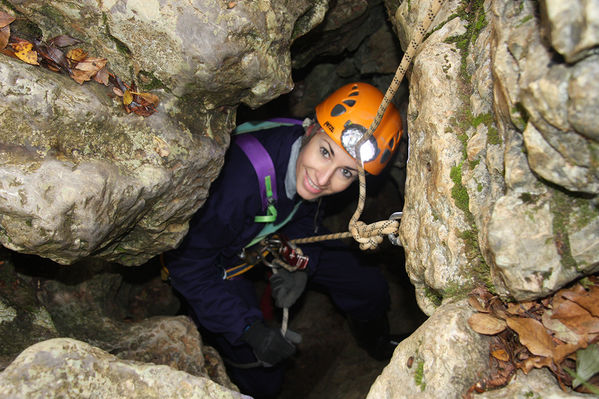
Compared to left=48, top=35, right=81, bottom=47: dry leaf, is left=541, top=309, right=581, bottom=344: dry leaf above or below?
below

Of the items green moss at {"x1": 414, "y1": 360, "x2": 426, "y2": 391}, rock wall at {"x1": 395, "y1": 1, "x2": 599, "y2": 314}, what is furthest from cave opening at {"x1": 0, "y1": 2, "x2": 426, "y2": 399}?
green moss at {"x1": 414, "y1": 360, "x2": 426, "y2": 391}

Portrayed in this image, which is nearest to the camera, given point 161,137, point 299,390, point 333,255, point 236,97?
point 161,137

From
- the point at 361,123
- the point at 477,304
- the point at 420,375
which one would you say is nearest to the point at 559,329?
the point at 477,304

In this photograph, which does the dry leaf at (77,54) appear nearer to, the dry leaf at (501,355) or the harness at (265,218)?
the harness at (265,218)

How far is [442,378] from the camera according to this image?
1.77 meters

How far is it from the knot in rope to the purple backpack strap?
1034 mm

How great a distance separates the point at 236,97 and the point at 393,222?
1403 millimetres

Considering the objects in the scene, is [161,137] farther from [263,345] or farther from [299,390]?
[299,390]

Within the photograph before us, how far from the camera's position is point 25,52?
2.17m

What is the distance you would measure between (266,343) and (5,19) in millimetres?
3339

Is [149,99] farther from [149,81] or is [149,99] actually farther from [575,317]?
[575,317]

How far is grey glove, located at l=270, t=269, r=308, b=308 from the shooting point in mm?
4496

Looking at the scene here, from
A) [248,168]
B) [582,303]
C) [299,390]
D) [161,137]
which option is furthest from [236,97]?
[299,390]

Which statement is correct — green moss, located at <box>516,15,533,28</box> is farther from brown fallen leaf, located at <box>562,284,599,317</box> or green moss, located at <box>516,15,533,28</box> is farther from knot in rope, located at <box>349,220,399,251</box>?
knot in rope, located at <box>349,220,399,251</box>
